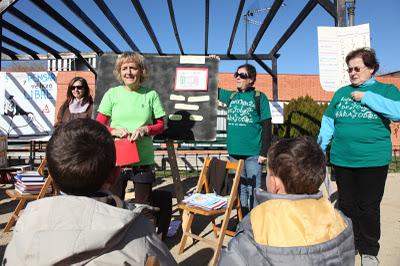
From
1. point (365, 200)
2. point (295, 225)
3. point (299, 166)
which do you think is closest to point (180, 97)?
point (365, 200)

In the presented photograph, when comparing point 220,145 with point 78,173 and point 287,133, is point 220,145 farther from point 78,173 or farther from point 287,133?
point 78,173

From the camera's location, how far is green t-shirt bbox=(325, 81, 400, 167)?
281 cm

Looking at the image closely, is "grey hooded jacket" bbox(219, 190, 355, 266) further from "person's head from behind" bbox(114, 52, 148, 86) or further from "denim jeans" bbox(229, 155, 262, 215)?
"denim jeans" bbox(229, 155, 262, 215)

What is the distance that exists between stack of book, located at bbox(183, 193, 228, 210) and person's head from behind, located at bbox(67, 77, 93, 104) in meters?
1.87

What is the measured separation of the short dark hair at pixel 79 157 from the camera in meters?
1.27

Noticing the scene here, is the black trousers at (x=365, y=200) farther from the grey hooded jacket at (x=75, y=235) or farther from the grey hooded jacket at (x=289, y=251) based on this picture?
the grey hooded jacket at (x=75, y=235)

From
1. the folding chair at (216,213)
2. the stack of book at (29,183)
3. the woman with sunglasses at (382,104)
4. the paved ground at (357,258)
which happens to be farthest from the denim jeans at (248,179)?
the stack of book at (29,183)

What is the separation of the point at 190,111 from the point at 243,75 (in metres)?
0.98

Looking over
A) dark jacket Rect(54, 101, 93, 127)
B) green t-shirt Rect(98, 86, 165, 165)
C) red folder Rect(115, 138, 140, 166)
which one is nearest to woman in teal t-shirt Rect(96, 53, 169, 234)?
green t-shirt Rect(98, 86, 165, 165)

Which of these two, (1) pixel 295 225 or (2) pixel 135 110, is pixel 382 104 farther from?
(2) pixel 135 110

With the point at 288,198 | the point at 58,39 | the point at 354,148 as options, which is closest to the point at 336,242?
the point at 288,198

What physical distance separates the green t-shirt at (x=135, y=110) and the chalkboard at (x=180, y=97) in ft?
3.97

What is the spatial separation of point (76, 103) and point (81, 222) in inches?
142

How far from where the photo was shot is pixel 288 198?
1.50 metres
